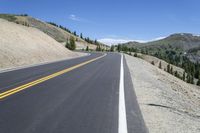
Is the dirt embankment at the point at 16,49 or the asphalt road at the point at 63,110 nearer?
the asphalt road at the point at 63,110

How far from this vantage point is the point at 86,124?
21.5ft

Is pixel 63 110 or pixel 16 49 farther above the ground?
pixel 16 49

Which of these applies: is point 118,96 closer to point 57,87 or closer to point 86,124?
point 57,87

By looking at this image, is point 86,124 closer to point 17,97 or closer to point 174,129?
point 174,129

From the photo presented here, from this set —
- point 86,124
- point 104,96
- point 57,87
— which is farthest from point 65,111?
point 57,87

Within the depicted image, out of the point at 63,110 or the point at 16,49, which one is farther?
the point at 16,49

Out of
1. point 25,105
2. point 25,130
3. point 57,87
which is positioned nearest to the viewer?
point 25,130

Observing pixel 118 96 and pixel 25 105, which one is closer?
pixel 25 105

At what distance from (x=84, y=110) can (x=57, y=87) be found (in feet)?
13.2

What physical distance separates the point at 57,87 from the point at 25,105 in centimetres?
353

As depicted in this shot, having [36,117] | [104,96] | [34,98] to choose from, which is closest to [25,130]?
[36,117]

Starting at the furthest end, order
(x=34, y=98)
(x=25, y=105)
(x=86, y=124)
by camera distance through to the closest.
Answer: (x=34, y=98), (x=25, y=105), (x=86, y=124)

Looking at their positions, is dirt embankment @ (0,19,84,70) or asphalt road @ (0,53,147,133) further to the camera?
dirt embankment @ (0,19,84,70)

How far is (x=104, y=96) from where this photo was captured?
33.2ft
